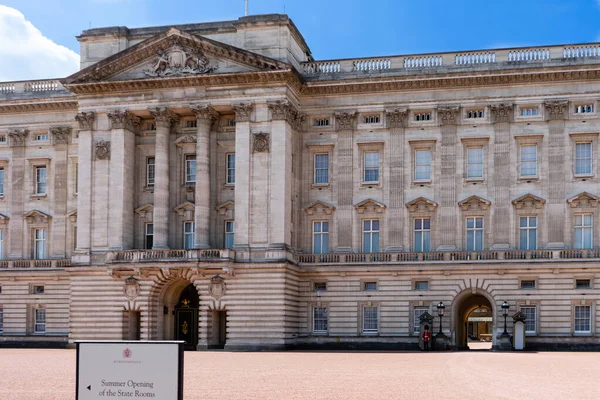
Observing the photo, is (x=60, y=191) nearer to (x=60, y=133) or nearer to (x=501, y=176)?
(x=60, y=133)

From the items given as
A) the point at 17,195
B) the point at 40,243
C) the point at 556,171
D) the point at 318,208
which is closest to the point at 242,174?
the point at 318,208

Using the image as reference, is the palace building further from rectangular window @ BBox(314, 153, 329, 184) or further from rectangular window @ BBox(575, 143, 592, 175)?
rectangular window @ BBox(575, 143, 592, 175)

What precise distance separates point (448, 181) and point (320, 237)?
9.27m

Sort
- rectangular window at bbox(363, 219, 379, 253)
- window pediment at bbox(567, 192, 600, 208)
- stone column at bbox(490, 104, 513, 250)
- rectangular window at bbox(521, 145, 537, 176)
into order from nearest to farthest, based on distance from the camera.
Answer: window pediment at bbox(567, 192, 600, 208) → stone column at bbox(490, 104, 513, 250) → rectangular window at bbox(521, 145, 537, 176) → rectangular window at bbox(363, 219, 379, 253)

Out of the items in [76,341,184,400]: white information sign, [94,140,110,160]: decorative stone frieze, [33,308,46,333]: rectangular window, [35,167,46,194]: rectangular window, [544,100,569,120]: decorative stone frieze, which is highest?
[544,100,569,120]: decorative stone frieze

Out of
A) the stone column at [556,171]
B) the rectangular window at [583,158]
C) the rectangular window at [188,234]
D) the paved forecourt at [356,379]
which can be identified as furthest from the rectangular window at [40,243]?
the rectangular window at [583,158]

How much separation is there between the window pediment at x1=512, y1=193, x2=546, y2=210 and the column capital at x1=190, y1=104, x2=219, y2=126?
20298 mm

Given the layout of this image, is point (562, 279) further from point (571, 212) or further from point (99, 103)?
point (99, 103)

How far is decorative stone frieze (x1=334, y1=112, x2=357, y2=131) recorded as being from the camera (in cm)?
6153

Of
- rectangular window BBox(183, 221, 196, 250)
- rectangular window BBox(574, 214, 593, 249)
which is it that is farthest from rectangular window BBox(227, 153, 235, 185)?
rectangular window BBox(574, 214, 593, 249)

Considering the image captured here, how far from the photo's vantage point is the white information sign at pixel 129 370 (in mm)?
13805

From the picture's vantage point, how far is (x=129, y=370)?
14.0m

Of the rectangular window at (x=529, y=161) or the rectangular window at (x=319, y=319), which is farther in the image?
the rectangular window at (x=319, y=319)

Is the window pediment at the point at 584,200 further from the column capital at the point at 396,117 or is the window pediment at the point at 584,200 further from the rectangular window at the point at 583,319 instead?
the column capital at the point at 396,117
